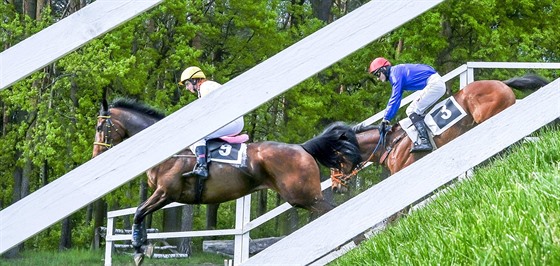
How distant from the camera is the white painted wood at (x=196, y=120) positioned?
3.08 metres

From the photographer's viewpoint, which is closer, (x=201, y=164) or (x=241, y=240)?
(x=241, y=240)

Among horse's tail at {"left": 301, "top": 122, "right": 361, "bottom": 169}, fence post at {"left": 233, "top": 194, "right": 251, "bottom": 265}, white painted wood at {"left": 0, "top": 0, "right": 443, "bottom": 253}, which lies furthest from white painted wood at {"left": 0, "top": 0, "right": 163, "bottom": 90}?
horse's tail at {"left": 301, "top": 122, "right": 361, "bottom": 169}

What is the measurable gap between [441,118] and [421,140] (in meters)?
0.39

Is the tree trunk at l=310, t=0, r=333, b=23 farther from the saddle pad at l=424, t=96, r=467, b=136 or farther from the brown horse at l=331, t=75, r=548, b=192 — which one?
the saddle pad at l=424, t=96, r=467, b=136

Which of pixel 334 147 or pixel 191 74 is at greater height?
pixel 191 74

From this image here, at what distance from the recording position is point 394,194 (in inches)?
140

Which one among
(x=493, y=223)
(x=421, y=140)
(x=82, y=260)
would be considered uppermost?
(x=421, y=140)

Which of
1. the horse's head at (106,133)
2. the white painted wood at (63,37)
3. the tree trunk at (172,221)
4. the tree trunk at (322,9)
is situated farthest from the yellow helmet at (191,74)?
the tree trunk at (322,9)

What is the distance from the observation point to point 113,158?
3139 mm

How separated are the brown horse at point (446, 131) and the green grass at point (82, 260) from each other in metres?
5.92

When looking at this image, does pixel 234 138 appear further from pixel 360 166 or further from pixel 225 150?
pixel 360 166

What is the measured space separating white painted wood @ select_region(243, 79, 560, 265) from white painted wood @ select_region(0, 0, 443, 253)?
23.1 inches

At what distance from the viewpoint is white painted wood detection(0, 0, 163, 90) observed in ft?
10.4

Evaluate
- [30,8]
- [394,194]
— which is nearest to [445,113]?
[394,194]
